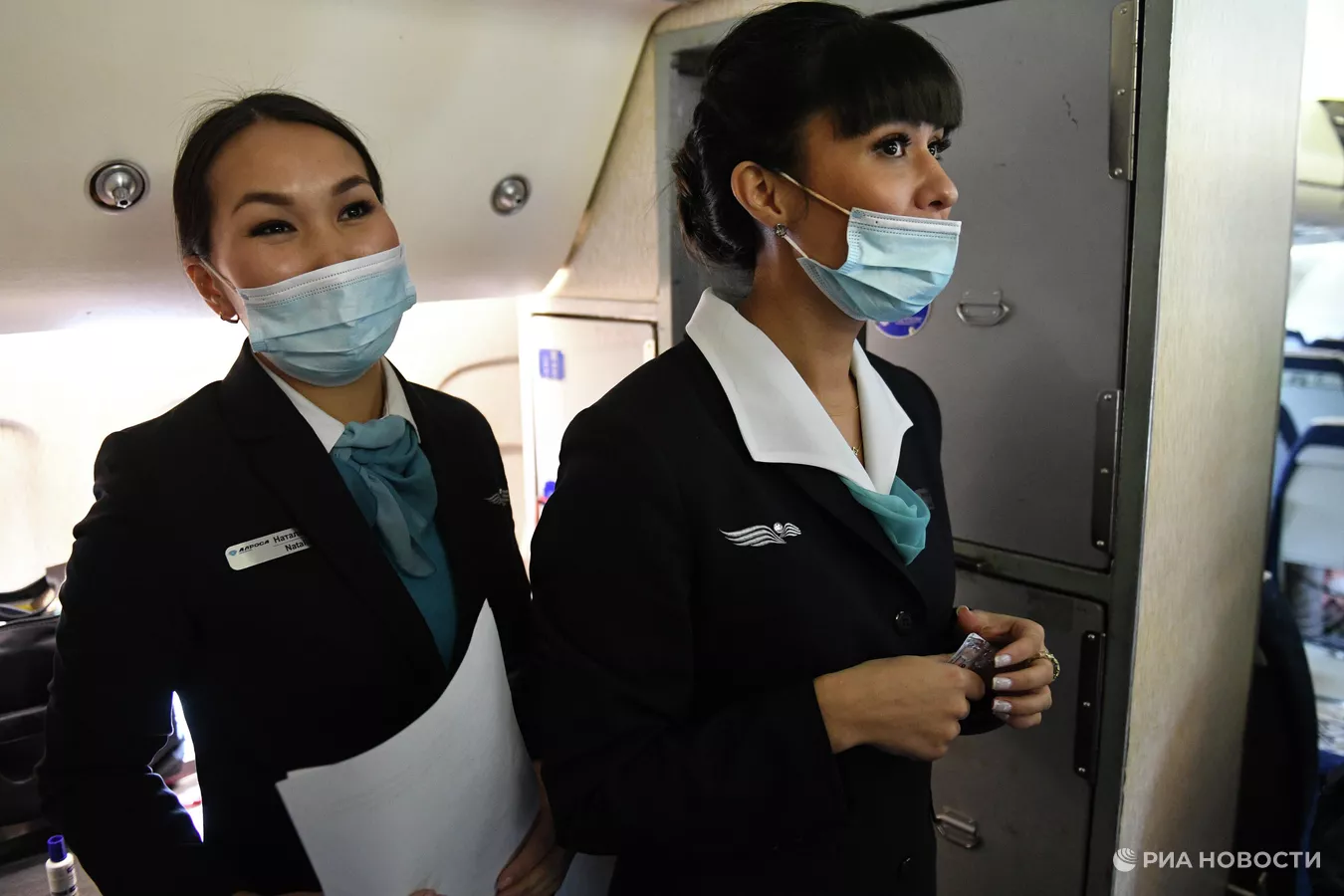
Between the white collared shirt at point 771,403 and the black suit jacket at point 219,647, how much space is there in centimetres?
47

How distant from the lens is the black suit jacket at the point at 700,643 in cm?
100

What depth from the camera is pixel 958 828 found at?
197 centimetres

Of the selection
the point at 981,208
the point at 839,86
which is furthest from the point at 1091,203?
the point at 839,86

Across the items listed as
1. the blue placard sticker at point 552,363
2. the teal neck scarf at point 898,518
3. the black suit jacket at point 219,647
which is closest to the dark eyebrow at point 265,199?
the black suit jacket at point 219,647

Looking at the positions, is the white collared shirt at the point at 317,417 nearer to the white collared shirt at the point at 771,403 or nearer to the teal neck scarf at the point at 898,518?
the white collared shirt at the point at 771,403

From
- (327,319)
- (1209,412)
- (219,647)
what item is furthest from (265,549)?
(1209,412)

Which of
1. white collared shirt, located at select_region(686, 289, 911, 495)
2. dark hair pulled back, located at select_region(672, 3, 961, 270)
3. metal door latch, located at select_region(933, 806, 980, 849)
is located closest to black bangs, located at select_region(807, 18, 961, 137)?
dark hair pulled back, located at select_region(672, 3, 961, 270)

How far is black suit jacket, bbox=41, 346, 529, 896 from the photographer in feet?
3.35

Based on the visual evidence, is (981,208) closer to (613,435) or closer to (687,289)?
(687,289)

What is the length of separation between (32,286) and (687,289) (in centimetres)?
133

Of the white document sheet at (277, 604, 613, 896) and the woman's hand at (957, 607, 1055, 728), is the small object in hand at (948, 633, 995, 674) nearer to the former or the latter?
the woman's hand at (957, 607, 1055, 728)

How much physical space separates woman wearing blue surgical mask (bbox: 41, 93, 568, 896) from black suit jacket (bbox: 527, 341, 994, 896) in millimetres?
207

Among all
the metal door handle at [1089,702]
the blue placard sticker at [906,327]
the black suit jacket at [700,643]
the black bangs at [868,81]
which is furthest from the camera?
the blue placard sticker at [906,327]

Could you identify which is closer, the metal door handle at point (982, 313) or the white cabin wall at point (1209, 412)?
the white cabin wall at point (1209, 412)
